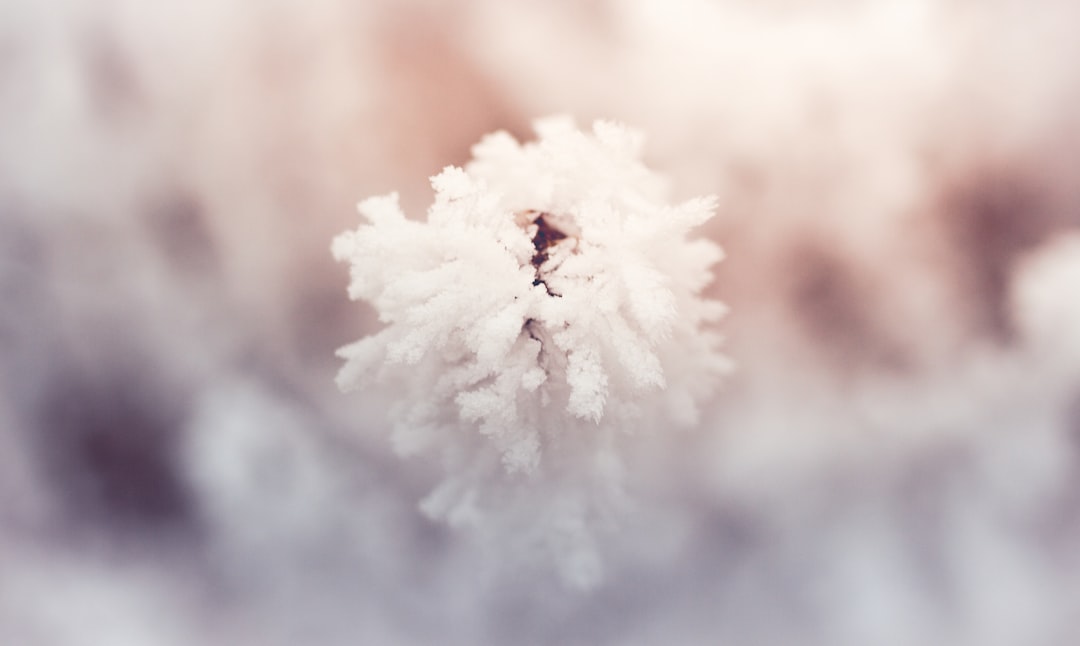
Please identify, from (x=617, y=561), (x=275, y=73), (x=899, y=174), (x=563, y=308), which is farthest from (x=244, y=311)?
(x=899, y=174)

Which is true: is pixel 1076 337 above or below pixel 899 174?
below

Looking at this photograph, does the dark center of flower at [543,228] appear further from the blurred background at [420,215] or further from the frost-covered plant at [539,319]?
the blurred background at [420,215]

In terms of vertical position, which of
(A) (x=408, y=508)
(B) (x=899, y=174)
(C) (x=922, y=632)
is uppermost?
(B) (x=899, y=174)

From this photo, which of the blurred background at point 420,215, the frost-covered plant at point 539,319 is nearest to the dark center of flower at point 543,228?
the frost-covered plant at point 539,319

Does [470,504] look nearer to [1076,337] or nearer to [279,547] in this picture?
[279,547]

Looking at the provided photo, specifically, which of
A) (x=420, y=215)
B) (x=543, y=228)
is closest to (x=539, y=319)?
(x=543, y=228)

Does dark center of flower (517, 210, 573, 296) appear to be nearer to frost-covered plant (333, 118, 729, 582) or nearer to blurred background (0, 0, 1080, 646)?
frost-covered plant (333, 118, 729, 582)

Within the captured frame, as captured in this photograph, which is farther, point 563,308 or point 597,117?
point 597,117
